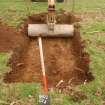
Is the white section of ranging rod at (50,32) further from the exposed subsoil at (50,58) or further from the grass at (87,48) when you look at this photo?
the grass at (87,48)

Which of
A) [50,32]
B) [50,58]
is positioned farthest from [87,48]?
→ [50,32]

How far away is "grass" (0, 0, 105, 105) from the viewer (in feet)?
20.6

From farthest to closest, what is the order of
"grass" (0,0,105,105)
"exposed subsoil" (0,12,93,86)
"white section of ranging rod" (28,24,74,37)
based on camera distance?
"white section of ranging rod" (28,24,74,37) < "exposed subsoil" (0,12,93,86) < "grass" (0,0,105,105)

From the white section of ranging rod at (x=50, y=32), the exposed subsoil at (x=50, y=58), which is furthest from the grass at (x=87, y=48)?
the white section of ranging rod at (x=50, y=32)

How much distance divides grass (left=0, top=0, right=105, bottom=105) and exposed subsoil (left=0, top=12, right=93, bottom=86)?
178 mm

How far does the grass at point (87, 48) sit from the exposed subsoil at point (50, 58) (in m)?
0.18

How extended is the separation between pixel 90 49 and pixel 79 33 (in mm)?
1132

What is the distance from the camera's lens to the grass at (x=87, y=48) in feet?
20.6

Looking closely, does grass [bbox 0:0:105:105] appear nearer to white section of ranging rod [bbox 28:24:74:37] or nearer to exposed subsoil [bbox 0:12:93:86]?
exposed subsoil [bbox 0:12:93:86]

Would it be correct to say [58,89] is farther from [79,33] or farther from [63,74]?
[79,33]

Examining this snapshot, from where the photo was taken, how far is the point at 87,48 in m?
8.36

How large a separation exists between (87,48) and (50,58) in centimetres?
80

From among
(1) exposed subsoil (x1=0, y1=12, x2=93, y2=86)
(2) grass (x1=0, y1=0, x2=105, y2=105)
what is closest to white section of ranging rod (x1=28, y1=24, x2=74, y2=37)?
(1) exposed subsoil (x1=0, y1=12, x2=93, y2=86)

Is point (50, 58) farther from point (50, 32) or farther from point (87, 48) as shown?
point (50, 32)
